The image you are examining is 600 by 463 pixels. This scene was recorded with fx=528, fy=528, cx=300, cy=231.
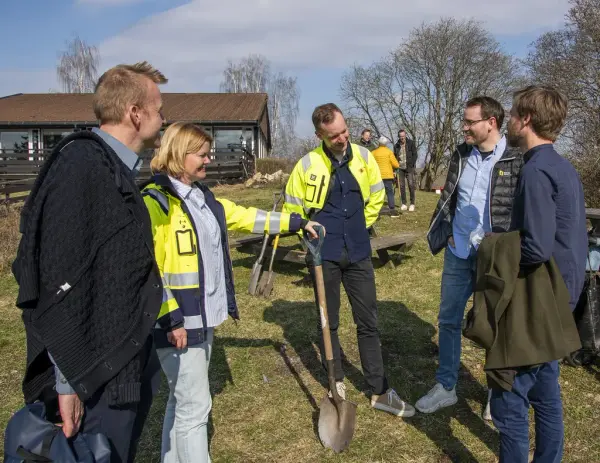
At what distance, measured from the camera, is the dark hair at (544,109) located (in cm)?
239

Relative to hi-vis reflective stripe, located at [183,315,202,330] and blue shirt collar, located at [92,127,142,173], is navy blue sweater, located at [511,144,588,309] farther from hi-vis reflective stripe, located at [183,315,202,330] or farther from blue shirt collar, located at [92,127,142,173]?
blue shirt collar, located at [92,127,142,173]

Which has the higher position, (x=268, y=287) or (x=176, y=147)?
(x=176, y=147)

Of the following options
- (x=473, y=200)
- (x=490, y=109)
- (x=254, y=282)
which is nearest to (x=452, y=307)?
(x=473, y=200)

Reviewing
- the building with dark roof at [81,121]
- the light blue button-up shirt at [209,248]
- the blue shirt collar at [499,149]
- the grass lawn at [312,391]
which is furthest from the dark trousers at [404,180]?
the building with dark roof at [81,121]

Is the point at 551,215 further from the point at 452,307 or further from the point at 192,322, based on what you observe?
the point at 192,322

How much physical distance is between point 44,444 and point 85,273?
1.80 ft

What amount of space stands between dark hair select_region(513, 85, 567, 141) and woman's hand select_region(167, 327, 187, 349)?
1849 millimetres

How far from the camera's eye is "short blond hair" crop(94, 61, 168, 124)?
6.05ft

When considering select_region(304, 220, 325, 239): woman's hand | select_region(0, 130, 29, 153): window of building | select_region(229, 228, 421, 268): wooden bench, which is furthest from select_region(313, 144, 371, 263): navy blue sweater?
Result: select_region(0, 130, 29, 153): window of building

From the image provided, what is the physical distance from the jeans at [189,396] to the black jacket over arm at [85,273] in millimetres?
707

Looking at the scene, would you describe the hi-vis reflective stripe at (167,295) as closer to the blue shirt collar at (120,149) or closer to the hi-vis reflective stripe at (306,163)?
the blue shirt collar at (120,149)

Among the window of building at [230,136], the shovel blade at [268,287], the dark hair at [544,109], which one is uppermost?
the window of building at [230,136]

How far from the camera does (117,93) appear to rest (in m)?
1.84

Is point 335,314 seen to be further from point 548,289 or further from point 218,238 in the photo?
point 548,289
